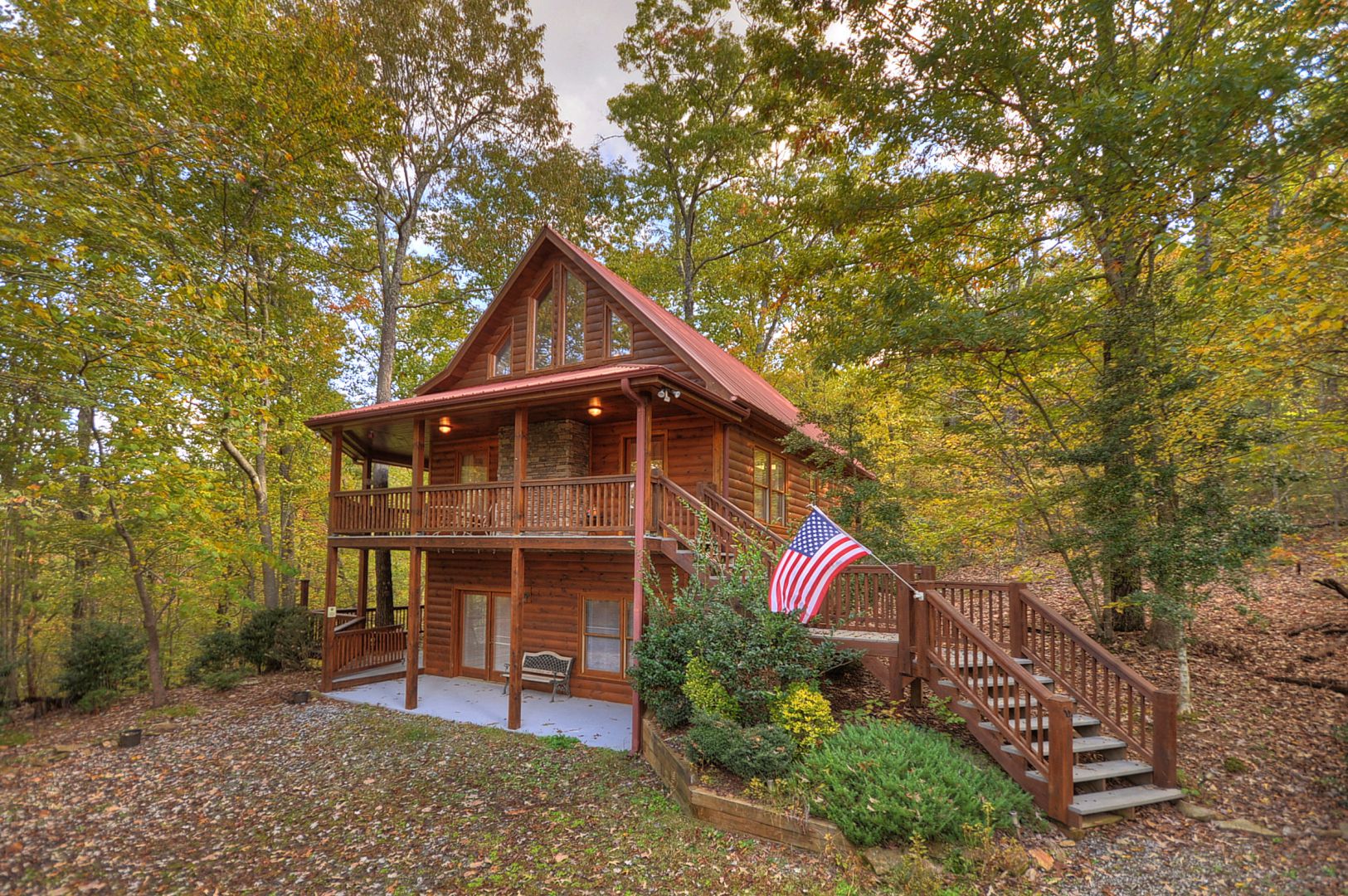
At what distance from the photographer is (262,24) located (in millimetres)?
13492

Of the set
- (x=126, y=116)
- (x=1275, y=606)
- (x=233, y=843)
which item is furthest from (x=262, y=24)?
(x=1275, y=606)

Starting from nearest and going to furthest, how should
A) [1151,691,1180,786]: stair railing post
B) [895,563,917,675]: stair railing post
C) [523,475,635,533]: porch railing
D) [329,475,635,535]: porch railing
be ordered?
[1151,691,1180,786]: stair railing post → [895,563,917,675]: stair railing post → [523,475,635,533]: porch railing → [329,475,635,535]: porch railing

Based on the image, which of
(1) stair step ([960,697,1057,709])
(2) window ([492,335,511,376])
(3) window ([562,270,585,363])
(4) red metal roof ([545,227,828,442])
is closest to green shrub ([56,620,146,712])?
(2) window ([492,335,511,376])

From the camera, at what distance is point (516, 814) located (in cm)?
644

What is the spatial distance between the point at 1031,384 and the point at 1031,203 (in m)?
2.79

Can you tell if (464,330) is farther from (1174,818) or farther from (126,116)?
(1174,818)

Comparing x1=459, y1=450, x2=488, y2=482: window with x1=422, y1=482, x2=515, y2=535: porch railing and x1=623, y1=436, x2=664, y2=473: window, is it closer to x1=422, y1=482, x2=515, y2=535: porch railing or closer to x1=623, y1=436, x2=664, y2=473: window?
x1=422, y1=482, x2=515, y2=535: porch railing

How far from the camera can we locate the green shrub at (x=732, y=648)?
6.74 meters

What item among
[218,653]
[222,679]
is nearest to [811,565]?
[222,679]

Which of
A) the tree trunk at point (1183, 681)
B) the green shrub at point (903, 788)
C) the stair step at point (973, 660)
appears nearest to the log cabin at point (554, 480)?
the stair step at point (973, 660)

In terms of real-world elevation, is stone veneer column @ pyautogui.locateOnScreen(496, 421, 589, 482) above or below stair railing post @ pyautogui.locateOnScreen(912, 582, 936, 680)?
above

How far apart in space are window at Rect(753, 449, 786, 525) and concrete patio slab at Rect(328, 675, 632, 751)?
16.1 ft

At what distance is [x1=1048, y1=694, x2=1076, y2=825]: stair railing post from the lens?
5316mm

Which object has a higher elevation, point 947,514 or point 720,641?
point 947,514
